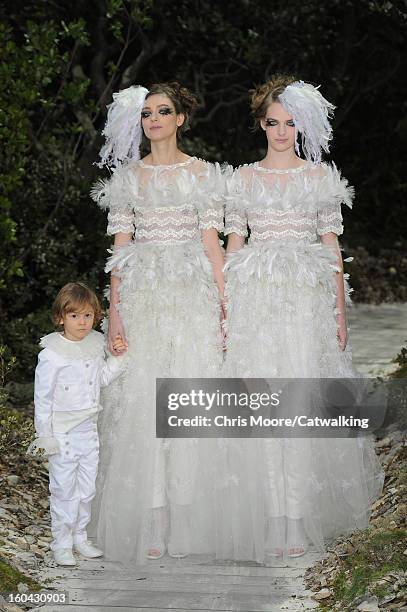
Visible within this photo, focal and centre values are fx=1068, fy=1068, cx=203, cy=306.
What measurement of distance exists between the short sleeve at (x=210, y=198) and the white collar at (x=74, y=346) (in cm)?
79

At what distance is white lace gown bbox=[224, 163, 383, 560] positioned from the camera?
5.26 meters

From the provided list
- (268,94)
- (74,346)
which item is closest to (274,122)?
(268,94)

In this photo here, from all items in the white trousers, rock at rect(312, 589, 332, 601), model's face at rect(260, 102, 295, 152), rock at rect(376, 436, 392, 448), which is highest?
model's face at rect(260, 102, 295, 152)

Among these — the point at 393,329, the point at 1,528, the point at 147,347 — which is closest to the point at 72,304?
the point at 147,347

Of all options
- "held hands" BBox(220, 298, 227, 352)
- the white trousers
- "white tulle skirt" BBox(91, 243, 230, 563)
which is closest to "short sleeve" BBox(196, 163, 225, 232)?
"white tulle skirt" BBox(91, 243, 230, 563)

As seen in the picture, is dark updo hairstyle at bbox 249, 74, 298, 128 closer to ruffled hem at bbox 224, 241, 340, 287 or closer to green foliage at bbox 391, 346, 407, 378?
ruffled hem at bbox 224, 241, 340, 287

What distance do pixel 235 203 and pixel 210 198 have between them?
171mm

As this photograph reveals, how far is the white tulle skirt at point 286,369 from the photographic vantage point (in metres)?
5.23

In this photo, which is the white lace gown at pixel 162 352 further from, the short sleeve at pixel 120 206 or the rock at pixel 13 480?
the rock at pixel 13 480

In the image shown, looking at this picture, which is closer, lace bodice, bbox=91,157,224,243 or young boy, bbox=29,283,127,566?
young boy, bbox=29,283,127,566

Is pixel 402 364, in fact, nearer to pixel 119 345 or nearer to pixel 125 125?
pixel 119 345

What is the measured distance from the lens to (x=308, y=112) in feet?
17.6

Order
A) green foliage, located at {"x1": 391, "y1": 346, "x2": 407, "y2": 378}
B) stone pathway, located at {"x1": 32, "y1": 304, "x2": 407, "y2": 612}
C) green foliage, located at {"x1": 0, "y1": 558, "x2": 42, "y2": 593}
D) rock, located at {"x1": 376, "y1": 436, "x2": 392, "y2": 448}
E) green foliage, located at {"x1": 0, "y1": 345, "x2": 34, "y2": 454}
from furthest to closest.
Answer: green foliage, located at {"x1": 391, "y1": 346, "x2": 407, "y2": 378} → rock, located at {"x1": 376, "y1": 436, "x2": 392, "y2": 448} → green foliage, located at {"x1": 0, "y1": 345, "x2": 34, "y2": 454} → green foliage, located at {"x1": 0, "y1": 558, "x2": 42, "y2": 593} → stone pathway, located at {"x1": 32, "y1": 304, "x2": 407, "y2": 612}

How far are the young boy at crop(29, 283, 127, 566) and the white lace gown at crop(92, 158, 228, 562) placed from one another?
10cm
